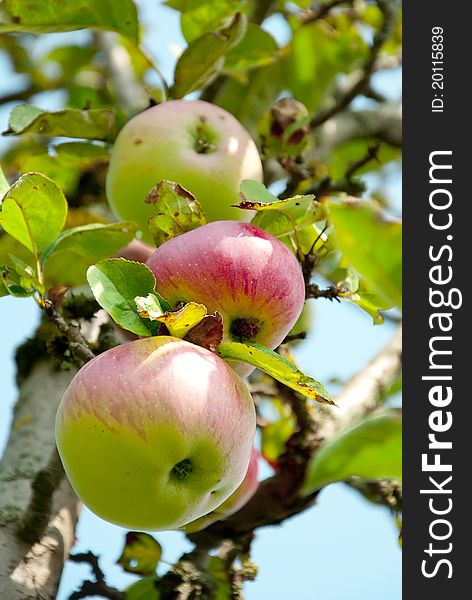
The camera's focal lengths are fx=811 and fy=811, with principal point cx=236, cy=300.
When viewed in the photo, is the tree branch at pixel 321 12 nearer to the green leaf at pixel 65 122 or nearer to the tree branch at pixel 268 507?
the green leaf at pixel 65 122

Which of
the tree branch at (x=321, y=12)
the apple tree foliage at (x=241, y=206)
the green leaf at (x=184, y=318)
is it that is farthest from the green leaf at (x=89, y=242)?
the tree branch at (x=321, y=12)

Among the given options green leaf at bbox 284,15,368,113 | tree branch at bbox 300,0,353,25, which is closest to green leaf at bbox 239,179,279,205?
tree branch at bbox 300,0,353,25

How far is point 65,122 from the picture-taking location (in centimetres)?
112

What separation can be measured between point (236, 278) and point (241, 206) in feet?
0.30

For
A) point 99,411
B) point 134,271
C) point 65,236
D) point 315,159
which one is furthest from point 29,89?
point 99,411

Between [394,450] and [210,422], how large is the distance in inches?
8.8

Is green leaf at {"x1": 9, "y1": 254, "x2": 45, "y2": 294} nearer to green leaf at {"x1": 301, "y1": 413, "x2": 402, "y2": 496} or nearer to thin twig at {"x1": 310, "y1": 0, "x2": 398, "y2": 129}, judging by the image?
green leaf at {"x1": 301, "y1": 413, "x2": 402, "y2": 496}

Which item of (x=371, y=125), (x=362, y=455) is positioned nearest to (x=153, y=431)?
(x=362, y=455)

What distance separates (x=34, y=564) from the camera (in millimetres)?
933

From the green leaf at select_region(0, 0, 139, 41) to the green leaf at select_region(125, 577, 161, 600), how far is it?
0.81m

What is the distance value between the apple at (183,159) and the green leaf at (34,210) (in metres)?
0.13

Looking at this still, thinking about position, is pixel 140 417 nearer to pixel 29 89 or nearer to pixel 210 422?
pixel 210 422

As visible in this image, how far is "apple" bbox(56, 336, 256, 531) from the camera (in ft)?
2.23

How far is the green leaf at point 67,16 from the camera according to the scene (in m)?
1.17
